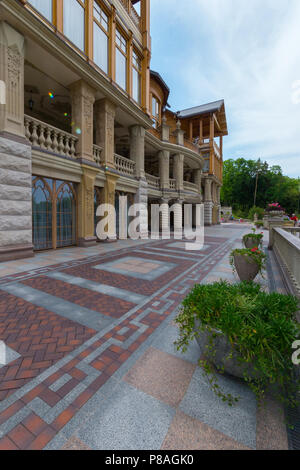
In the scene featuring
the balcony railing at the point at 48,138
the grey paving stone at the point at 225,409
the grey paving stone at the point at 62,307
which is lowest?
the grey paving stone at the point at 225,409

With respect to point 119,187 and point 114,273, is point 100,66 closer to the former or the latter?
point 119,187

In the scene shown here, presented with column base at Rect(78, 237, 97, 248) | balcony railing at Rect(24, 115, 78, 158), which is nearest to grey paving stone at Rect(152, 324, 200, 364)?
column base at Rect(78, 237, 97, 248)

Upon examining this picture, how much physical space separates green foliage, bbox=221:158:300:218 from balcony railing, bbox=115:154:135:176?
165ft

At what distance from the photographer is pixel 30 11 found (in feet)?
23.7

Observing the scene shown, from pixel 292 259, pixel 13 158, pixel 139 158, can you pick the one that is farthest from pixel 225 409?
pixel 139 158

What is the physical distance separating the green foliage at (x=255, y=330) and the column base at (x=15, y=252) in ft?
23.1

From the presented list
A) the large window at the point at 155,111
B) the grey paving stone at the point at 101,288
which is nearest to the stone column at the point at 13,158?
the grey paving stone at the point at 101,288

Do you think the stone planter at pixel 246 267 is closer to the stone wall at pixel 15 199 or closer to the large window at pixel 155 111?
the stone wall at pixel 15 199

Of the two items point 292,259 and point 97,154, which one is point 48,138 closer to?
point 97,154

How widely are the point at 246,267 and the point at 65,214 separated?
27.4 ft

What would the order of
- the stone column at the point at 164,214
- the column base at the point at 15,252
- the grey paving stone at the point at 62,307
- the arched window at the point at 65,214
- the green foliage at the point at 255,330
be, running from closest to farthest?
the green foliage at the point at 255,330 → the grey paving stone at the point at 62,307 → the column base at the point at 15,252 → the arched window at the point at 65,214 → the stone column at the point at 164,214

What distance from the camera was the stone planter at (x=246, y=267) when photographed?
5.24 m

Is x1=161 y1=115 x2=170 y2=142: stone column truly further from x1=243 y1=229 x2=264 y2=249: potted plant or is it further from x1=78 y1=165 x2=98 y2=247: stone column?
x1=243 y1=229 x2=264 y2=249: potted plant
